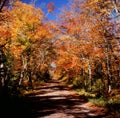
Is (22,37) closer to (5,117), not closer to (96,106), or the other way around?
(96,106)

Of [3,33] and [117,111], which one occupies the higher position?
[3,33]

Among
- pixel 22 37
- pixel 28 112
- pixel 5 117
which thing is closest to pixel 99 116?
pixel 28 112

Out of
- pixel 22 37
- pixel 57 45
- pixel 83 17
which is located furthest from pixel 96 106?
pixel 57 45

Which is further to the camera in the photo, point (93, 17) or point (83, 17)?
point (83, 17)

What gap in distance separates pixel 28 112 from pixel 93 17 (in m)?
10.5

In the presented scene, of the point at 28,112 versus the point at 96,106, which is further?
the point at 96,106

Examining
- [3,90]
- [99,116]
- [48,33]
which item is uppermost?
[48,33]

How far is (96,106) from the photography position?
17.0 meters

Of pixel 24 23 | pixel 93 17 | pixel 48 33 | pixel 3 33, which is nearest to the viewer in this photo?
pixel 93 17

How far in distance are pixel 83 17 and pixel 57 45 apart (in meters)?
14.0

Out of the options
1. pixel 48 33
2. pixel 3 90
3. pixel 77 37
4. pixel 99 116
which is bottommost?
pixel 99 116

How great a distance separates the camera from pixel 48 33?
1303 inches

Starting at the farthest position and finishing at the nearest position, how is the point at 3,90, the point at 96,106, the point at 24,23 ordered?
1. the point at 24,23
2. the point at 3,90
3. the point at 96,106

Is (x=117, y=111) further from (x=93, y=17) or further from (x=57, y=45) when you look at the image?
(x=57, y=45)
